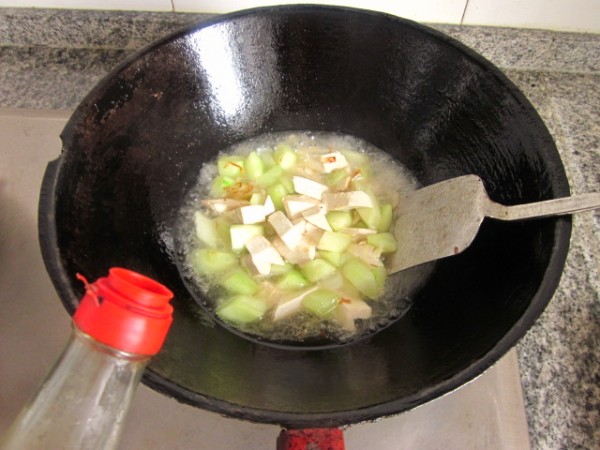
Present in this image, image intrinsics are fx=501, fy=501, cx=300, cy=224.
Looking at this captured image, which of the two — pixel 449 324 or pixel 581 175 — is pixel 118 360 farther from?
pixel 581 175

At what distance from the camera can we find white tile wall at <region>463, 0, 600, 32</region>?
1005mm

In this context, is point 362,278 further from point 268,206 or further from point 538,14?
point 538,14

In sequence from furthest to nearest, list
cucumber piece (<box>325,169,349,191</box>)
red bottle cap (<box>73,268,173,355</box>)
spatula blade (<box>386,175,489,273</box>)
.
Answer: cucumber piece (<box>325,169,349,191</box>), spatula blade (<box>386,175,489,273</box>), red bottle cap (<box>73,268,173,355</box>)

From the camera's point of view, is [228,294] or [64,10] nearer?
[228,294]

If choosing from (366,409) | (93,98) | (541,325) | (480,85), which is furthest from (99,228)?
(541,325)

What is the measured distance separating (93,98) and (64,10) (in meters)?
0.57

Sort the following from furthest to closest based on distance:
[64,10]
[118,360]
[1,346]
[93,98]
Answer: [64,10] < [1,346] < [93,98] < [118,360]

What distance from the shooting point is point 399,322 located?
0.76 meters

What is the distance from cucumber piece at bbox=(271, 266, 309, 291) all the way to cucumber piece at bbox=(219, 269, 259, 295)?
4 cm

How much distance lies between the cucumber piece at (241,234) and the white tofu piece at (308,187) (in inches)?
4.1

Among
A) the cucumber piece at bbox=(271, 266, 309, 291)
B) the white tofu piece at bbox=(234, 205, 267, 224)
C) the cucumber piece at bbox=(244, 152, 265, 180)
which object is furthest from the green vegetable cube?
the cucumber piece at bbox=(244, 152, 265, 180)

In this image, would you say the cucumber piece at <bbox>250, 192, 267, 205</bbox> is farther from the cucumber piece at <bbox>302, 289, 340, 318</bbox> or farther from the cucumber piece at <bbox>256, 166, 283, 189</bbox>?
the cucumber piece at <bbox>302, 289, 340, 318</bbox>

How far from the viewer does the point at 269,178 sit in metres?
0.92

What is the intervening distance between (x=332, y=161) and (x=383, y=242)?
18cm
